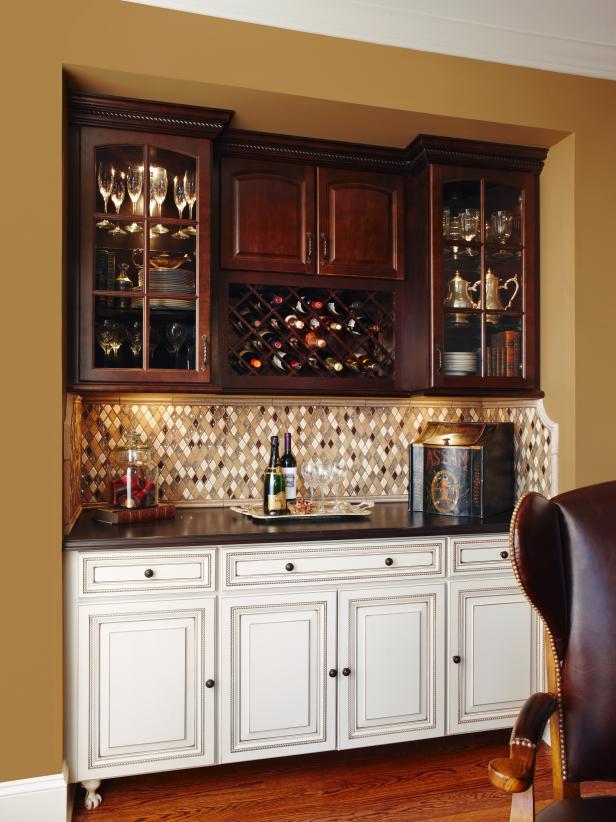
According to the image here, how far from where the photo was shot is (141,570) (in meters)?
2.42

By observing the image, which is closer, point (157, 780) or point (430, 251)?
point (157, 780)

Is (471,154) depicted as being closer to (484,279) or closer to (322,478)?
(484,279)

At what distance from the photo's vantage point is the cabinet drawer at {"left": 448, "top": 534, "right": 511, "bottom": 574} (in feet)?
9.02

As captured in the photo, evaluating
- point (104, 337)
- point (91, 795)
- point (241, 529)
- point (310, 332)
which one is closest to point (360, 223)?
point (310, 332)

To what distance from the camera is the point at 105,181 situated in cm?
265

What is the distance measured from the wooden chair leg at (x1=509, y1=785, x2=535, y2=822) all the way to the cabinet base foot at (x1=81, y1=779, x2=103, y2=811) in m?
1.63

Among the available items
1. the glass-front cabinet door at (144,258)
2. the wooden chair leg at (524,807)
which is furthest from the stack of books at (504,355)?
the wooden chair leg at (524,807)

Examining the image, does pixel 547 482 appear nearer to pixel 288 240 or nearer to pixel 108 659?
pixel 288 240

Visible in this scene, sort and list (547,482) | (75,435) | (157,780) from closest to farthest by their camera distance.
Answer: (157,780), (75,435), (547,482)

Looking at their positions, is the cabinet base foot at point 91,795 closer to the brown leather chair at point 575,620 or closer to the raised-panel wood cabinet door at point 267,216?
the brown leather chair at point 575,620

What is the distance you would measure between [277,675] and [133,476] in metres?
0.93
